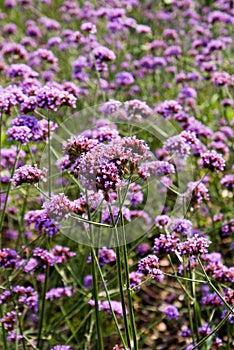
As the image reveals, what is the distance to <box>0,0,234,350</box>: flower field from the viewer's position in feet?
6.98

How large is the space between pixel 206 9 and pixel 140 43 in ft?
3.14

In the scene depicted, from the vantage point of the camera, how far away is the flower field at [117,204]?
2.13 metres

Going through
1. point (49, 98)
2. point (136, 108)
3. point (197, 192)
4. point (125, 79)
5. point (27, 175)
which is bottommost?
point (27, 175)

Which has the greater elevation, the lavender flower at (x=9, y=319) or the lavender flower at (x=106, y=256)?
the lavender flower at (x=106, y=256)

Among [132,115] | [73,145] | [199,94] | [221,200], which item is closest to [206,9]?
[199,94]

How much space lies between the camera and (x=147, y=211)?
3764mm

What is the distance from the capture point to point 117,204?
2879 mm

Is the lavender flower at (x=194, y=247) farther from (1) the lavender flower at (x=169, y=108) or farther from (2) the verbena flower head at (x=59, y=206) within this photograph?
(1) the lavender flower at (x=169, y=108)

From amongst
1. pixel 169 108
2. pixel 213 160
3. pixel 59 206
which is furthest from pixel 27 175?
pixel 169 108

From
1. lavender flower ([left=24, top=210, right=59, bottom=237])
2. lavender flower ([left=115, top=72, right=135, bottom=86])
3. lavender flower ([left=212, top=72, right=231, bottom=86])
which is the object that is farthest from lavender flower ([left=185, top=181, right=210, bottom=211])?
lavender flower ([left=115, top=72, right=135, bottom=86])

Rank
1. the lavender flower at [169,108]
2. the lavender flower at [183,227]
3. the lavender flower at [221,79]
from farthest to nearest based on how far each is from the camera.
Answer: the lavender flower at [221,79], the lavender flower at [169,108], the lavender flower at [183,227]

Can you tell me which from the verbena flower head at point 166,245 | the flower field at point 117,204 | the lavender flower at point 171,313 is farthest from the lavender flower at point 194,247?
the lavender flower at point 171,313

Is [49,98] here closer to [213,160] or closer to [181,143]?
[181,143]

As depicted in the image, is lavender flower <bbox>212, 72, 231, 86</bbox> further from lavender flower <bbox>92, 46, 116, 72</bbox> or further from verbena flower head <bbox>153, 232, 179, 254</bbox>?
verbena flower head <bbox>153, 232, 179, 254</bbox>
